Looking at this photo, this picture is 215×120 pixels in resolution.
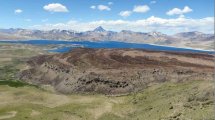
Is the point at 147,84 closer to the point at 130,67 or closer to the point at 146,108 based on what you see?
the point at 130,67

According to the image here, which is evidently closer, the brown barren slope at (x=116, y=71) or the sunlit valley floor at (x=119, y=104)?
the sunlit valley floor at (x=119, y=104)

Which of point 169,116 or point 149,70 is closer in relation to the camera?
point 169,116

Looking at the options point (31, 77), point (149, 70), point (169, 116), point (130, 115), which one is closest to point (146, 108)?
point (130, 115)

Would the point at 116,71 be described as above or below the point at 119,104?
above

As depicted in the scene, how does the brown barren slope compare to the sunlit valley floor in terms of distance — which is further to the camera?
the brown barren slope

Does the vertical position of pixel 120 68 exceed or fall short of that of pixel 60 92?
it exceeds it

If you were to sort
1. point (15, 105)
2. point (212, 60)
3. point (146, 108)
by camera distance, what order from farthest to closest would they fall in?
point (212, 60), point (15, 105), point (146, 108)

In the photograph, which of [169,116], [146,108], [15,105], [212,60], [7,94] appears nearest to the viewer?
[169,116]
